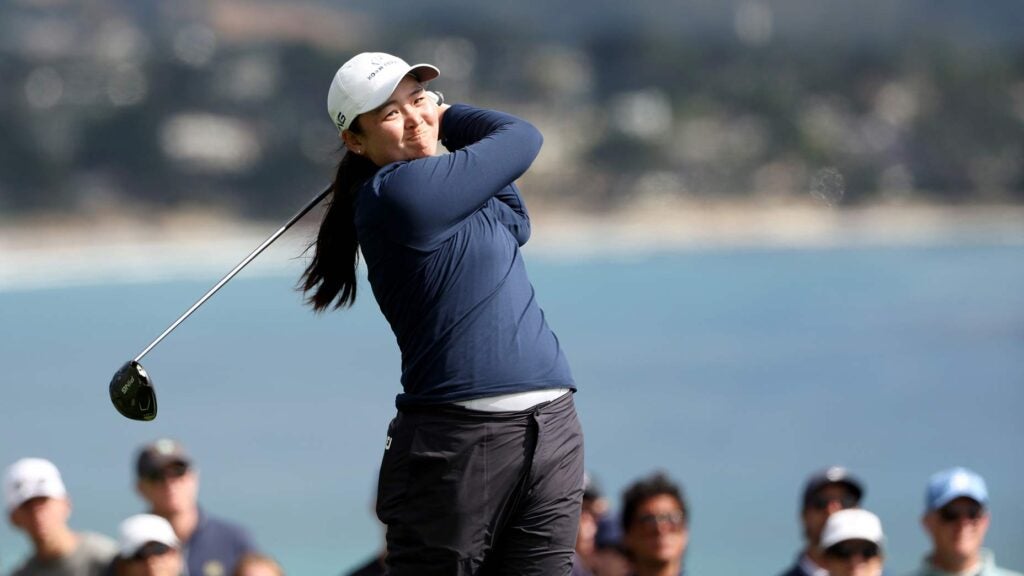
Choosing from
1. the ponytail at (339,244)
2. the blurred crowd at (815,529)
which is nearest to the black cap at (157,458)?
the blurred crowd at (815,529)

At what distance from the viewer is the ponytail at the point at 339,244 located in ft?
10.6

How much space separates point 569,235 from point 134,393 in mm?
28901

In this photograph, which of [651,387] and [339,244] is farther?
[651,387]

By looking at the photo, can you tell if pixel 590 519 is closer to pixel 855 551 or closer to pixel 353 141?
pixel 855 551

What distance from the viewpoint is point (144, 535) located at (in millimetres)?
5000

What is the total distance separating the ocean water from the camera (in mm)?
13203

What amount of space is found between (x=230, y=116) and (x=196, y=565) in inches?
1295

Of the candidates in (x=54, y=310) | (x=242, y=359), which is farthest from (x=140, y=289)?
(x=242, y=359)

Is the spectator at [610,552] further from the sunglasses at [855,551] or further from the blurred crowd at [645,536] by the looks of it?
the sunglasses at [855,551]

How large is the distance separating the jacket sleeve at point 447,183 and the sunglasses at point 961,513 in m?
2.54

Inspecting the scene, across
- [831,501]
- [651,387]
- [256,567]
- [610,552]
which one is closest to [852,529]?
[831,501]

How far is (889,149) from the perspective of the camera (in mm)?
33406

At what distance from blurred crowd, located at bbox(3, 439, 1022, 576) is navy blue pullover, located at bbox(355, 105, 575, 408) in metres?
1.81

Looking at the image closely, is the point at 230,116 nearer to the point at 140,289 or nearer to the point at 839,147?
the point at 140,289
